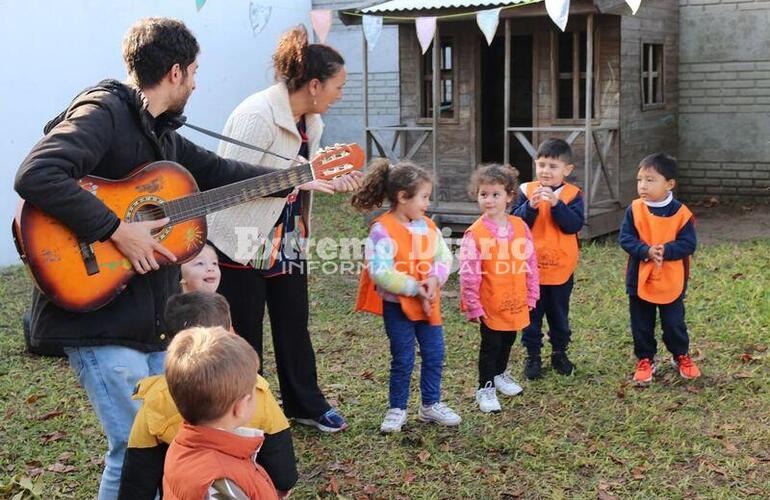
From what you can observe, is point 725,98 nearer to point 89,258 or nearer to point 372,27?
point 372,27

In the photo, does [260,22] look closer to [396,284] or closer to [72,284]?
[396,284]

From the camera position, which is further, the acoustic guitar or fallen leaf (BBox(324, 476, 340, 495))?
fallen leaf (BBox(324, 476, 340, 495))

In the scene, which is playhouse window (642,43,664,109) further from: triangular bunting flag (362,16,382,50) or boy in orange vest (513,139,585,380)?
boy in orange vest (513,139,585,380)

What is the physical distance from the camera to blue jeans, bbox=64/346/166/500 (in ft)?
9.54

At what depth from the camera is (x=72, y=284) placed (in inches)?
112

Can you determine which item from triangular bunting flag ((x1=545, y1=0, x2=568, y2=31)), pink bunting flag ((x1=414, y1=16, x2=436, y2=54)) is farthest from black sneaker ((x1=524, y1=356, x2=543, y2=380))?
pink bunting flag ((x1=414, y1=16, x2=436, y2=54))

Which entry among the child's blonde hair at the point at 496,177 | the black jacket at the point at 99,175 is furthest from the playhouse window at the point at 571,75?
the black jacket at the point at 99,175

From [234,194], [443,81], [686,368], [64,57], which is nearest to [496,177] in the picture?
[686,368]

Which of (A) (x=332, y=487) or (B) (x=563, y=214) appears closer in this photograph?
(A) (x=332, y=487)

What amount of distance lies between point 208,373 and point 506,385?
3.19m

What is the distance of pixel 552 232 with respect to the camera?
5363 millimetres

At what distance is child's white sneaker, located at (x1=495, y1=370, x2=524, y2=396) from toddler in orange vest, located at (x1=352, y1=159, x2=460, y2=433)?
566mm

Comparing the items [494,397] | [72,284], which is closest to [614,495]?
[494,397]

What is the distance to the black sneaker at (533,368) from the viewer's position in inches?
215
